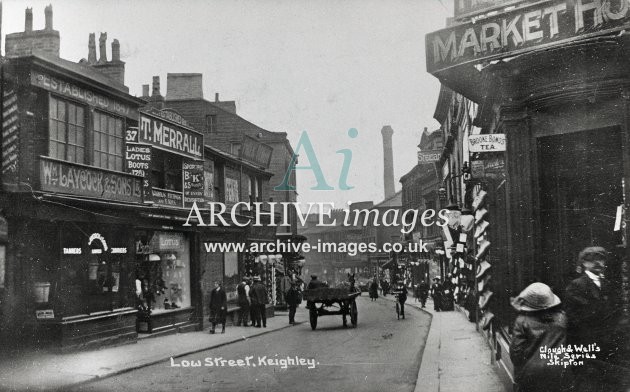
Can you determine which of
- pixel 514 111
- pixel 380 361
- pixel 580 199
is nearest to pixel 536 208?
pixel 580 199

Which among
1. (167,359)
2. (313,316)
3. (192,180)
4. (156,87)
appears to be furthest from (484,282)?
(156,87)

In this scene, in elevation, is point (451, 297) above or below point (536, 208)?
below

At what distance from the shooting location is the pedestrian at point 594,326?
7.32m

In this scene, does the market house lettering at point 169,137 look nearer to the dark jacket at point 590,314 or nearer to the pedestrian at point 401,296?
the pedestrian at point 401,296

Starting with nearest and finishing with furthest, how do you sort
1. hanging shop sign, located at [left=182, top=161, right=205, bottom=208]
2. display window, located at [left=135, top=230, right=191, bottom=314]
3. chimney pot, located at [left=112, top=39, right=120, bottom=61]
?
display window, located at [left=135, top=230, right=191, bottom=314] < hanging shop sign, located at [left=182, top=161, right=205, bottom=208] < chimney pot, located at [left=112, top=39, right=120, bottom=61]

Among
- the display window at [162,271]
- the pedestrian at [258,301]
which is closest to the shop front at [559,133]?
the display window at [162,271]

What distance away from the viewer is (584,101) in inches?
332

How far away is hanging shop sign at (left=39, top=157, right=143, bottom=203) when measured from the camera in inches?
547

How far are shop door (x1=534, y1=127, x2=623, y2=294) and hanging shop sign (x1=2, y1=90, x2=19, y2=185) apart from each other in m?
10.5

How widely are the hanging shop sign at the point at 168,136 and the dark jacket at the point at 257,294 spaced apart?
526 centimetres

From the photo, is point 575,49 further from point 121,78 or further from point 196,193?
point 121,78

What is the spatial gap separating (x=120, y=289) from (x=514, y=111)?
11685 mm

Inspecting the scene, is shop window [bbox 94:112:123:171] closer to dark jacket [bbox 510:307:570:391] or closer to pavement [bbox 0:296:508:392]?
pavement [bbox 0:296:508:392]

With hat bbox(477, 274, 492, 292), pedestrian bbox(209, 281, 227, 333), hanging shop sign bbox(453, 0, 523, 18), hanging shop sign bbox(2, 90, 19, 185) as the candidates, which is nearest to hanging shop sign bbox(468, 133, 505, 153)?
hanging shop sign bbox(453, 0, 523, 18)
